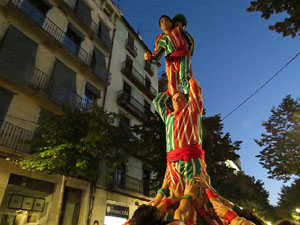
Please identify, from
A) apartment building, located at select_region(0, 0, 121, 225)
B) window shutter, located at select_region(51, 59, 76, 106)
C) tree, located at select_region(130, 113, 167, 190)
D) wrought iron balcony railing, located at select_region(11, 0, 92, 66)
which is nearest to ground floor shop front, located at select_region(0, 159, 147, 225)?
apartment building, located at select_region(0, 0, 121, 225)

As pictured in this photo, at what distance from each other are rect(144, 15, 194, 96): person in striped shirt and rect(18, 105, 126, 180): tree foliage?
5197mm

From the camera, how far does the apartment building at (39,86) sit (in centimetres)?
981

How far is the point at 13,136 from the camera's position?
31.7ft

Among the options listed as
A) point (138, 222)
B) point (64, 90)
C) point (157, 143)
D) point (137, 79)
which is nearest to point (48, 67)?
point (64, 90)

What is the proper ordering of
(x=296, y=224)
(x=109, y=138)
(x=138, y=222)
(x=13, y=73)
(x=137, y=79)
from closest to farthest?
1. (x=138, y=222)
2. (x=296, y=224)
3. (x=109, y=138)
4. (x=13, y=73)
5. (x=137, y=79)

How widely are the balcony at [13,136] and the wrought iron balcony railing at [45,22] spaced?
5666 mm

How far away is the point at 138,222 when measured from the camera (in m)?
1.87

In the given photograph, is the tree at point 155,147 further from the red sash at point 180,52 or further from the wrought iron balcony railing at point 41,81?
the red sash at point 180,52

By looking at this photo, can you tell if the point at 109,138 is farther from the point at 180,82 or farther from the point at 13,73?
the point at 180,82

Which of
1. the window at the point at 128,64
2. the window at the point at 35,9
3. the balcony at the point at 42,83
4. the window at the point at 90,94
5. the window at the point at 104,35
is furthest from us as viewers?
the window at the point at 128,64

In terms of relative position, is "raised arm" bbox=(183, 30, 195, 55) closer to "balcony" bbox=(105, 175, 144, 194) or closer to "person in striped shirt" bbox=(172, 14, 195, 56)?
"person in striped shirt" bbox=(172, 14, 195, 56)

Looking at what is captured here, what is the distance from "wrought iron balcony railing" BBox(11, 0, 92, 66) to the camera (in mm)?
11938

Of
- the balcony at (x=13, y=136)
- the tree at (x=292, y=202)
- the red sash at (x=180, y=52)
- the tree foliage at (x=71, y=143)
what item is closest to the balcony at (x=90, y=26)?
the tree foliage at (x=71, y=143)

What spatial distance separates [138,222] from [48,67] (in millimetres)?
12321
